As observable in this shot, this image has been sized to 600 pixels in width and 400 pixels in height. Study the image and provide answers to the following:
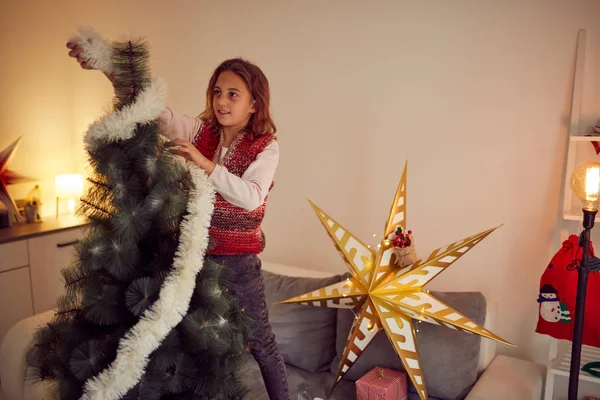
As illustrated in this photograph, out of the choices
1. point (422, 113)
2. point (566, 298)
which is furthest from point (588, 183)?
point (422, 113)

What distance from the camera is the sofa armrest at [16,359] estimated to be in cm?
197

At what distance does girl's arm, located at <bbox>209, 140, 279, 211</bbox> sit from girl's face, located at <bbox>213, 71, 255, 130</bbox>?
0.43 feet

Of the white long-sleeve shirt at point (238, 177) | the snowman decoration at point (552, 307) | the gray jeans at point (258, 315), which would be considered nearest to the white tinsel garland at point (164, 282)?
the white long-sleeve shirt at point (238, 177)

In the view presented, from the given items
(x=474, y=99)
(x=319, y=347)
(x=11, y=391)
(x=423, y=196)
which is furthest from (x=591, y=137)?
(x=11, y=391)

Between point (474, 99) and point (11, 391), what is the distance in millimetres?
2090

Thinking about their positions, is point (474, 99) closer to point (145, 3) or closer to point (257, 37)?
point (257, 37)

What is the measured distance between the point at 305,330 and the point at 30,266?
1741mm

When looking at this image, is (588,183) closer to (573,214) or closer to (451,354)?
(573,214)

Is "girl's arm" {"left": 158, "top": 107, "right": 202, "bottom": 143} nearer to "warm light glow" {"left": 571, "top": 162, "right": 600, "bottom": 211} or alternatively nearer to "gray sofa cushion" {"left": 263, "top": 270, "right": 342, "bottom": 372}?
"gray sofa cushion" {"left": 263, "top": 270, "right": 342, "bottom": 372}

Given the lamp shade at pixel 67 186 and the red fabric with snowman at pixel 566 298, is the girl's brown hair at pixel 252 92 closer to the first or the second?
the red fabric with snowman at pixel 566 298

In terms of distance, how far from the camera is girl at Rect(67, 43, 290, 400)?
1526 mm

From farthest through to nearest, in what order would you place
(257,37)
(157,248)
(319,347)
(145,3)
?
(145,3), (257,37), (319,347), (157,248)

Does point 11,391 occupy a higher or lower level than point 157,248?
lower

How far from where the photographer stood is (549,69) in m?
2.01
